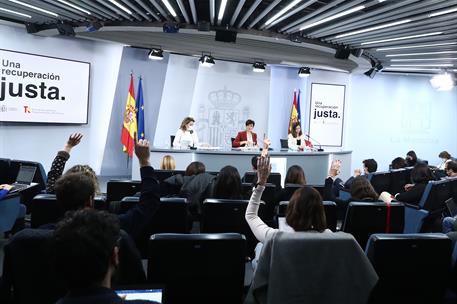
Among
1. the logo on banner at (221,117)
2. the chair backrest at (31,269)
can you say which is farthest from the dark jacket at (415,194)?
the logo on banner at (221,117)

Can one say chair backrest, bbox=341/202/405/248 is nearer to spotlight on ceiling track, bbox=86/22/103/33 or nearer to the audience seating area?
the audience seating area

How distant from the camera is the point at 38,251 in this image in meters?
1.77

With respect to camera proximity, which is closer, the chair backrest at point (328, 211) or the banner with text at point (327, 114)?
the chair backrest at point (328, 211)

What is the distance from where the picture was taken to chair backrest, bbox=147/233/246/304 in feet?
7.14

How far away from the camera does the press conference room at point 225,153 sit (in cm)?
207

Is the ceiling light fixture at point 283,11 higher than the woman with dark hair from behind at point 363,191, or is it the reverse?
the ceiling light fixture at point 283,11

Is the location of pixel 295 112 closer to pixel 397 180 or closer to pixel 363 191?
pixel 397 180

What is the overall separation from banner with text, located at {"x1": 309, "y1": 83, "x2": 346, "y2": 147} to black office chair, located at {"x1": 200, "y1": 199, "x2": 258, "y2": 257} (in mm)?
8197

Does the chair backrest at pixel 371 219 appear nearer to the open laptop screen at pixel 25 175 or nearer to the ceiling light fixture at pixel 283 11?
the ceiling light fixture at pixel 283 11

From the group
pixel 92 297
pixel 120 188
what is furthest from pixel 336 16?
pixel 92 297

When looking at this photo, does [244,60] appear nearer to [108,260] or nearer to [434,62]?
[434,62]

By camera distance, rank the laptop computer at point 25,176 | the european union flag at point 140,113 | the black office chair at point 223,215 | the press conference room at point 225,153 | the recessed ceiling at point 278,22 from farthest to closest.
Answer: the european union flag at point 140,113 → the recessed ceiling at point 278,22 → the laptop computer at point 25,176 → the black office chair at point 223,215 → the press conference room at point 225,153

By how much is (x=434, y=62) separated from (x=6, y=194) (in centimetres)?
955

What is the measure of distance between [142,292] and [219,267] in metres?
0.73
